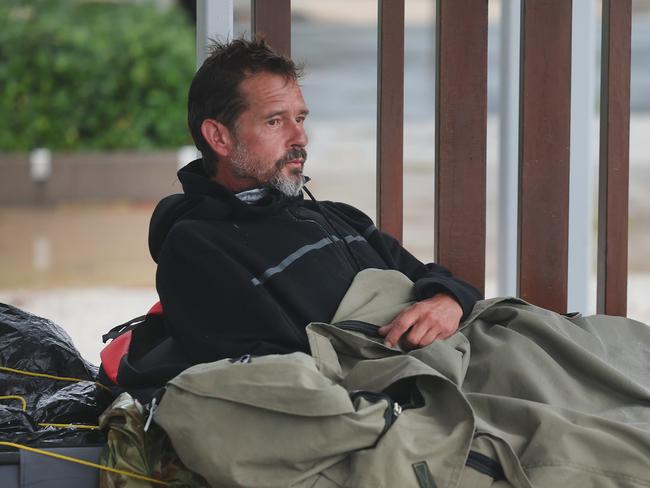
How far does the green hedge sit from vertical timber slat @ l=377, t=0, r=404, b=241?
6.63m

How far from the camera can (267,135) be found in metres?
2.56

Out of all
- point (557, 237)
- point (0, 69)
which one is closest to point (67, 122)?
point (0, 69)

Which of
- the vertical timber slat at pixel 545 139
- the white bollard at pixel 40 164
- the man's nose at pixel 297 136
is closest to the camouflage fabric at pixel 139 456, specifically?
the man's nose at pixel 297 136

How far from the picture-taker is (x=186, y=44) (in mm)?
9477

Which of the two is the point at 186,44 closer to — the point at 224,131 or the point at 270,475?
the point at 224,131

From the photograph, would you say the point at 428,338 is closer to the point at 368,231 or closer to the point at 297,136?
the point at 368,231

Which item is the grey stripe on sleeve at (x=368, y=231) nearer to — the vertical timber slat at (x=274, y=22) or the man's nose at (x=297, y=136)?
the man's nose at (x=297, y=136)

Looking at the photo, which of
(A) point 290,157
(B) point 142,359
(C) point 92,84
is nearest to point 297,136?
(A) point 290,157

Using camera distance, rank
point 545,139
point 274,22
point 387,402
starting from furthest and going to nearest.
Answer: point 545,139, point 274,22, point 387,402

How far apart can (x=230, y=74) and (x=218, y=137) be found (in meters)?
0.15

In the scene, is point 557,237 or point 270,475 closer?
point 270,475

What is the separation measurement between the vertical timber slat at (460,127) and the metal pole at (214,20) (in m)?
0.54

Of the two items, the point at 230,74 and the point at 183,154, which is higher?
the point at 230,74

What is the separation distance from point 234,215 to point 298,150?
24 cm
